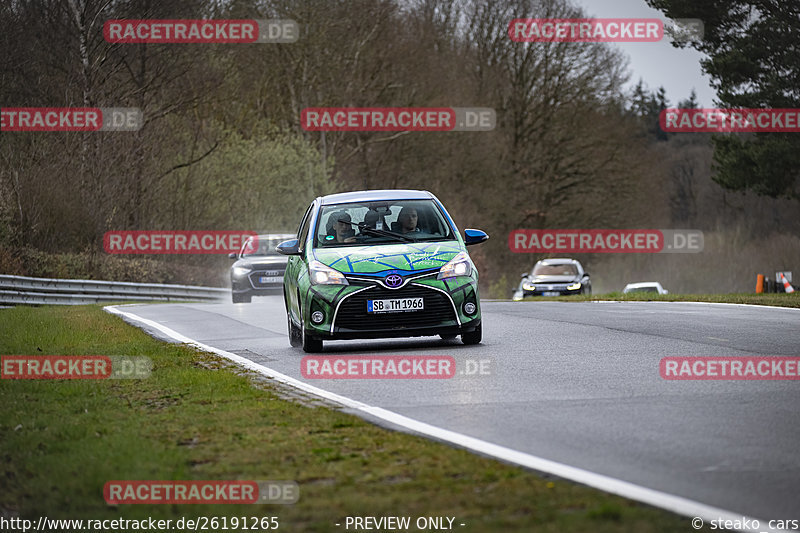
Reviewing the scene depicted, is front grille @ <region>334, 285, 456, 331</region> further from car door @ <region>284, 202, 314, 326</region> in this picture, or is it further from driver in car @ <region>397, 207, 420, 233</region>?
driver in car @ <region>397, 207, 420, 233</region>

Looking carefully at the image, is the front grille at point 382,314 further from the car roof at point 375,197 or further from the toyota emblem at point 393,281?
the car roof at point 375,197

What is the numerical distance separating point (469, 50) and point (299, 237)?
48.0 meters

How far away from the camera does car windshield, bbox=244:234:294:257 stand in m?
30.0

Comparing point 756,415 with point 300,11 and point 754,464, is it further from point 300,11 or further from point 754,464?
point 300,11

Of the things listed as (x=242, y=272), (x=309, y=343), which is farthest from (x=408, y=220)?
(x=242, y=272)

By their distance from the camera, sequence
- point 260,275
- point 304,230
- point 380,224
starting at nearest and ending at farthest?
1. point 380,224
2. point 304,230
3. point 260,275

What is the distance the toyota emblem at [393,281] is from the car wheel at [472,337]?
3.94 ft

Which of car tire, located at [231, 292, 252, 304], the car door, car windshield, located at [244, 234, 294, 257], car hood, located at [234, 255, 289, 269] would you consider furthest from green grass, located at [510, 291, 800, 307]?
the car door

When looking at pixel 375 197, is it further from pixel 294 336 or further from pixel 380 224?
pixel 294 336

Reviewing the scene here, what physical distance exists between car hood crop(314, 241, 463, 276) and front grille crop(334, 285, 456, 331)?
0.76 feet

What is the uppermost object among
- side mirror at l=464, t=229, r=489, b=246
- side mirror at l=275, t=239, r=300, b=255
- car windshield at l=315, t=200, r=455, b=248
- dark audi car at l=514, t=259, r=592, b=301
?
car windshield at l=315, t=200, r=455, b=248

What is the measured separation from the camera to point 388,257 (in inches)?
554

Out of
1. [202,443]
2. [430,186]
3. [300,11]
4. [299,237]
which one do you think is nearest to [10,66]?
[300,11]

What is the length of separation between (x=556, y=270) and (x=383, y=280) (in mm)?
27937
